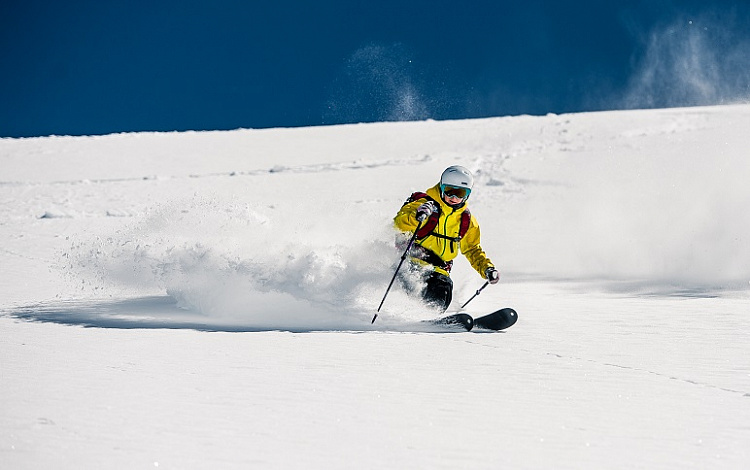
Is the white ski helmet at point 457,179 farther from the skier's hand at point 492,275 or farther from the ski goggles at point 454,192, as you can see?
the skier's hand at point 492,275

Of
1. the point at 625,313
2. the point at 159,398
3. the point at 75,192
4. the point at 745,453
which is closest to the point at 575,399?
the point at 745,453

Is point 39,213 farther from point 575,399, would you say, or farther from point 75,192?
point 575,399

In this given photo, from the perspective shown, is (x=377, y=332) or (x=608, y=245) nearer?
(x=377, y=332)

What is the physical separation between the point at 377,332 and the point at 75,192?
777 inches

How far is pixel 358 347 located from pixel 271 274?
6.17 feet

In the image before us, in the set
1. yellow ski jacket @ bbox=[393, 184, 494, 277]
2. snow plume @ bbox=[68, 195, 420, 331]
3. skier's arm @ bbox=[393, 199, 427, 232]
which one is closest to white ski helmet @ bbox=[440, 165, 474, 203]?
yellow ski jacket @ bbox=[393, 184, 494, 277]

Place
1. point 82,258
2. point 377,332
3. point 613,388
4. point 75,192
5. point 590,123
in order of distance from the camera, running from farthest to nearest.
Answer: point 590,123, point 75,192, point 82,258, point 377,332, point 613,388

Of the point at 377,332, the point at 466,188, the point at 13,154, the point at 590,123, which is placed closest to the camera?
the point at 377,332

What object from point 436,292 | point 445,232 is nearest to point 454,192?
point 445,232

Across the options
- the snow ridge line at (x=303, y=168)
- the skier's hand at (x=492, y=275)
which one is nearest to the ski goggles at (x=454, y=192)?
the skier's hand at (x=492, y=275)

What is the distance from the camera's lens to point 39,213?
20.7m

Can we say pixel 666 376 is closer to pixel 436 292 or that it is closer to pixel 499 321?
pixel 499 321

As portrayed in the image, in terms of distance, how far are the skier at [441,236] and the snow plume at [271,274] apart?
0.82 feet

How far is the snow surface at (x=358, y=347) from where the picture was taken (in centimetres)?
354
